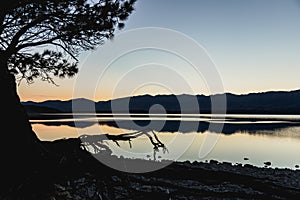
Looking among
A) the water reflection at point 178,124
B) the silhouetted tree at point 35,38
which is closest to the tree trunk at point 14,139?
the silhouetted tree at point 35,38

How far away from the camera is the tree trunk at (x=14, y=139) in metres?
4.49

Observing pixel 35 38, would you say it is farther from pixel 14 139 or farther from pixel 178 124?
pixel 178 124

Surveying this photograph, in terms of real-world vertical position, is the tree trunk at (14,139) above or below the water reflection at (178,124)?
above

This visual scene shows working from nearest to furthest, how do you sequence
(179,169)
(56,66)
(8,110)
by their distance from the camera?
(179,169) → (8,110) → (56,66)

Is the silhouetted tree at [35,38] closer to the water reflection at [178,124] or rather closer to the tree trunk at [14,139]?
the tree trunk at [14,139]

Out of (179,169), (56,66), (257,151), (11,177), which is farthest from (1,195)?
(257,151)

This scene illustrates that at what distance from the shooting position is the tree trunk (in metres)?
4.49

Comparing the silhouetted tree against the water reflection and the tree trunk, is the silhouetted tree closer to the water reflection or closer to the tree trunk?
the tree trunk

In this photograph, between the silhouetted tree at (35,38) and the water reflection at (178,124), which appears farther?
the water reflection at (178,124)

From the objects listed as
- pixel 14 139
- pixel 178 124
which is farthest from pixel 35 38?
pixel 178 124

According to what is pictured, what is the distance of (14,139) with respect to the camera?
15.5ft

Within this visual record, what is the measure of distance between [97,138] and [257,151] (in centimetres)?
2753

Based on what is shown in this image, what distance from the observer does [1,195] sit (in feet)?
13.8

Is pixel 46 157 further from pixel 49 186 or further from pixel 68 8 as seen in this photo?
pixel 68 8
